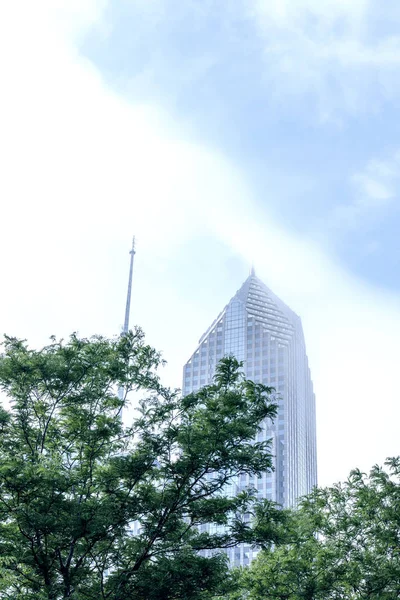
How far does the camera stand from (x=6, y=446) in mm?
17609

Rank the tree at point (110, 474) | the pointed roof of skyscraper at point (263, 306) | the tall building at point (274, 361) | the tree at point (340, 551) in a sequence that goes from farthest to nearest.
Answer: the pointed roof of skyscraper at point (263, 306), the tall building at point (274, 361), the tree at point (340, 551), the tree at point (110, 474)

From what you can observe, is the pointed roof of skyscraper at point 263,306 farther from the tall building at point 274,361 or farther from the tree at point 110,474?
the tree at point 110,474

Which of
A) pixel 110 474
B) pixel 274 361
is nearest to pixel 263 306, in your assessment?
pixel 274 361

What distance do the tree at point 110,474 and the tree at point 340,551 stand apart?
16.7 ft

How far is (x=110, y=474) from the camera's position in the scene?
56.2 feet

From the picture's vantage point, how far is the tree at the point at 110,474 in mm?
16219

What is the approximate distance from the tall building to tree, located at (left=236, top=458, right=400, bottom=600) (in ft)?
440

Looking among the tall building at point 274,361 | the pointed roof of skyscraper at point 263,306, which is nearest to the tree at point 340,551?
the tall building at point 274,361

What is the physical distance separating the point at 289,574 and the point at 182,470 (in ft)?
28.3

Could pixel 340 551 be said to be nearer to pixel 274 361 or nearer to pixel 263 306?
pixel 274 361

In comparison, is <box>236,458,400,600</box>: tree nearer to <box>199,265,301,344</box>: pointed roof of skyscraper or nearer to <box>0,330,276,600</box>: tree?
<box>0,330,276,600</box>: tree

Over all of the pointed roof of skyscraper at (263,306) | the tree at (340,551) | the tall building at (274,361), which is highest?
the pointed roof of skyscraper at (263,306)

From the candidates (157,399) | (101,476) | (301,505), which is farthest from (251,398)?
(301,505)

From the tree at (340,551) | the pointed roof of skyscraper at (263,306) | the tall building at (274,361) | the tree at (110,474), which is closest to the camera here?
the tree at (110,474)
